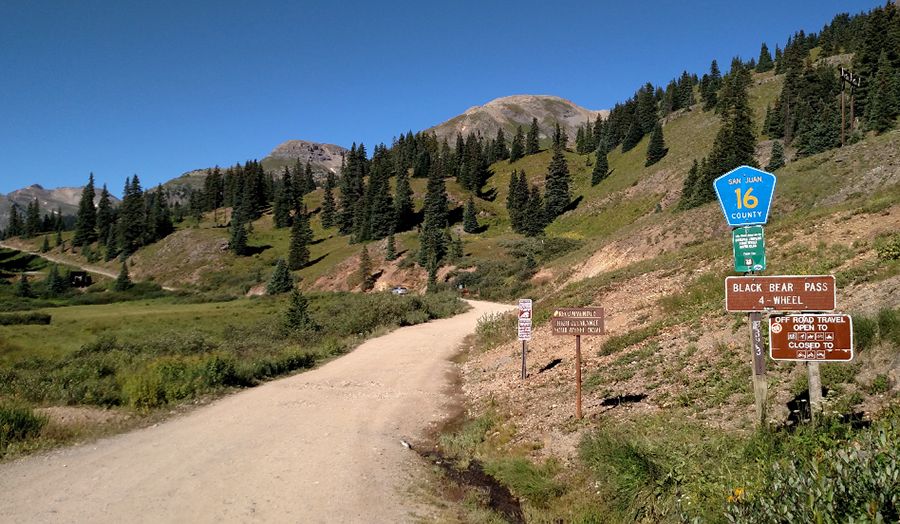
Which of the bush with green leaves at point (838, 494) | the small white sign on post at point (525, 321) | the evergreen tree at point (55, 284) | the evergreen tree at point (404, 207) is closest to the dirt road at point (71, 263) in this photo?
the evergreen tree at point (55, 284)

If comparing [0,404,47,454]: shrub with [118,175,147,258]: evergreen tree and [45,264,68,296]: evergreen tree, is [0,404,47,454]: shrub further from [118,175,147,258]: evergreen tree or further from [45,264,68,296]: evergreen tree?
[118,175,147,258]: evergreen tree

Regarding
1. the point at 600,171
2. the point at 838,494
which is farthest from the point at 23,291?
the point at 838,494

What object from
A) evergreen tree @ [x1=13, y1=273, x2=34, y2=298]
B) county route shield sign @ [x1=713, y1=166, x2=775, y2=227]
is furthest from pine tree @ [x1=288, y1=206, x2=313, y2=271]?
county route shield sign @ [x1=713, y1=166, x2=775, y2=227]

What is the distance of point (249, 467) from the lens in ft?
31.4

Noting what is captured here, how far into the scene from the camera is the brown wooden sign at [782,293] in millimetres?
6250

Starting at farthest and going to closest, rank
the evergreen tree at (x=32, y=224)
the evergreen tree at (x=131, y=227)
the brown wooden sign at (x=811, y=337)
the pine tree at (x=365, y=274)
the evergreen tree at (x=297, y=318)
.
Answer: the evergreen tree at (x=32, y=224), the evergreen tree at (x=131, y=227), the pine tree at (x=365, y=274), the evergreen tree at (x=297, y=318), the brown wooden sign at (x=811, y=337)

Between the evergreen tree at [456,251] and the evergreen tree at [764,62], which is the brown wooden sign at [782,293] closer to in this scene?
the evergreen tree at [456,251]

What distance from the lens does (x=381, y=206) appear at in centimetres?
10400

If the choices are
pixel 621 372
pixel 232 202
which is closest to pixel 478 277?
pixel 621 372

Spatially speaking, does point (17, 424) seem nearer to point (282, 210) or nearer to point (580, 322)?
point (580, 322)

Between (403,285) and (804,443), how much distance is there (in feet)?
235

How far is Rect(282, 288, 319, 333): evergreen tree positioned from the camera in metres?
32.0

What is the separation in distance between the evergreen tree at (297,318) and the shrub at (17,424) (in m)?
20.0

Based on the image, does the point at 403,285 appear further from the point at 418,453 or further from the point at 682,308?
the point at 418,453
